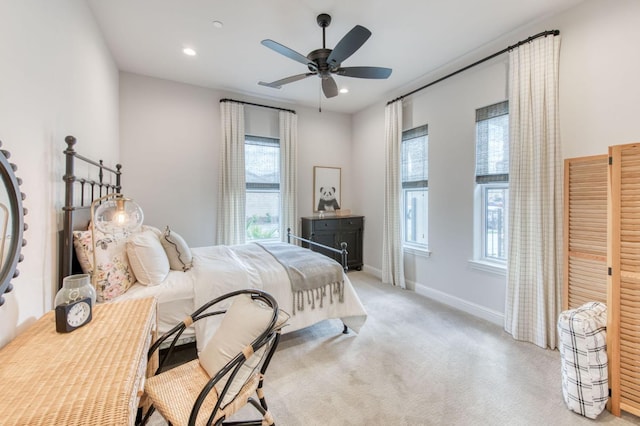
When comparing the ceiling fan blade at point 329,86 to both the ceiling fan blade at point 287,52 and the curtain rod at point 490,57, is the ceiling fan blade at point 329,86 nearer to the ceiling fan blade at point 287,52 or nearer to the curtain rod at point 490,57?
the ceiling fan blade at point 287,52

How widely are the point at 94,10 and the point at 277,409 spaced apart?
3609mm

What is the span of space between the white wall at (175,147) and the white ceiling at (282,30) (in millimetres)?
319

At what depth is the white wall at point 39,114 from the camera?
1201 mm

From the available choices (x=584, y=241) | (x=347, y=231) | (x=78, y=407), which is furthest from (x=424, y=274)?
(x=78, y=407)

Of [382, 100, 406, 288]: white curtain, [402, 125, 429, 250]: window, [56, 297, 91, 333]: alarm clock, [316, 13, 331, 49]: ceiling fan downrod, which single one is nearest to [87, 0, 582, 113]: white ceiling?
[316, 13, 331, 49]: ceiling fan downrod

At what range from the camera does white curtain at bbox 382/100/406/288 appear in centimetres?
412

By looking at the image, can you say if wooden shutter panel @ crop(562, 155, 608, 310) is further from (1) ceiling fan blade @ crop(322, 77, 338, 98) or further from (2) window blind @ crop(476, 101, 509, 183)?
(1) ceiling fan blade @ crop(322, 77, 338, 98)

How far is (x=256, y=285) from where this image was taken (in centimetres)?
229

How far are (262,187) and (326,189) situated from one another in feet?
4.14

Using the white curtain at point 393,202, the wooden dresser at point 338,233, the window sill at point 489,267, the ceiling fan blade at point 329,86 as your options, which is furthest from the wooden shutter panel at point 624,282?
the wooden dresser at point 338,233

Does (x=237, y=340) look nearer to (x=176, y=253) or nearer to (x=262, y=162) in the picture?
(x=176, y=253)

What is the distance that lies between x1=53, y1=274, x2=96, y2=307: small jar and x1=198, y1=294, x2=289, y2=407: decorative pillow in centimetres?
64

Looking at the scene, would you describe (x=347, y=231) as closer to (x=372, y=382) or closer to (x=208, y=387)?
(x=372, y=382)

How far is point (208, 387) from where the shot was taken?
1.11 m
